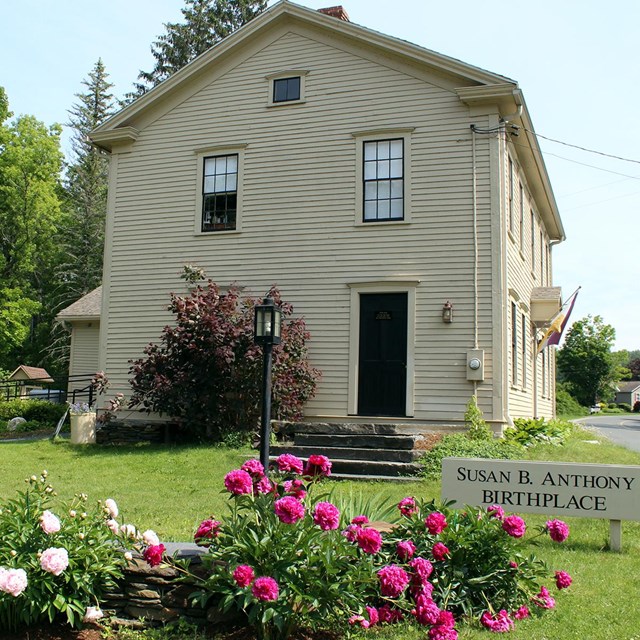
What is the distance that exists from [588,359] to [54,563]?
66.3m

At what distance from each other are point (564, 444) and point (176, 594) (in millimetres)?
10997

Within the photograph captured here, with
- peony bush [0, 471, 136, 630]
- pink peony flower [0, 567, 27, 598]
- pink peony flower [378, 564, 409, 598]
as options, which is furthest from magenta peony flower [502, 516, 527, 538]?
pink peony flower [0, 567, 27, 598]

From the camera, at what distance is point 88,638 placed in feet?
14.6

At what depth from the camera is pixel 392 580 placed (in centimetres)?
429

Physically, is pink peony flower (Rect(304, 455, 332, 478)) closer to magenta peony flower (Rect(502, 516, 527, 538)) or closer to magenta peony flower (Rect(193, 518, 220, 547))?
magenta peony flower (Rect(193, 518, 220, 547))

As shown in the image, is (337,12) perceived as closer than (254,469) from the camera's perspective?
No

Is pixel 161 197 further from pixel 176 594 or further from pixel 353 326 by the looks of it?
pixel 176 594

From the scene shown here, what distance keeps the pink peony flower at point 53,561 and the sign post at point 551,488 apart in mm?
3524

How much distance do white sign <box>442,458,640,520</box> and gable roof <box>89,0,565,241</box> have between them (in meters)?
8.19

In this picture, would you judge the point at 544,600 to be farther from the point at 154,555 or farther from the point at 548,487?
the point at 154,555

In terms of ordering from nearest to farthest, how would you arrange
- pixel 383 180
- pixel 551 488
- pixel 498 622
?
pixel 498 622 → pixel 551 488 → pixel 383 180

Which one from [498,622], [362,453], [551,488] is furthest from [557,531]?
[362,453]

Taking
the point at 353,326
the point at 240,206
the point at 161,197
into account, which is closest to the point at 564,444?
the point at 353,326

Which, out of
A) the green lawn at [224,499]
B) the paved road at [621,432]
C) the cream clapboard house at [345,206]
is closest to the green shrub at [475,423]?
the cream clapboard house at [345,206]
